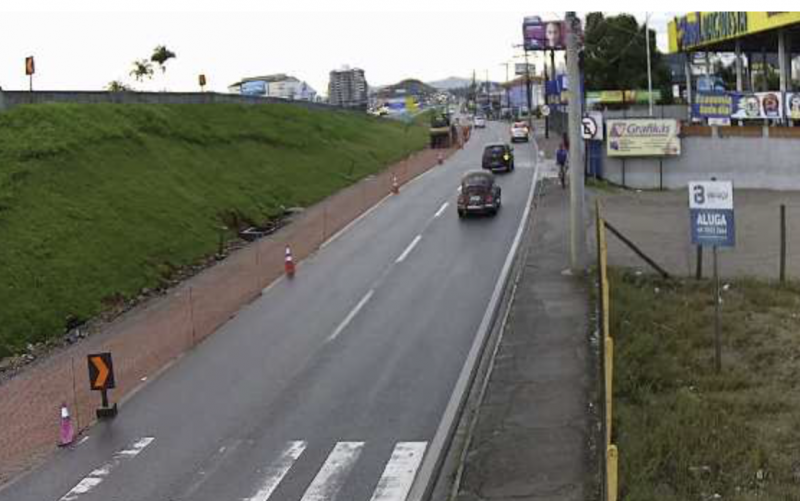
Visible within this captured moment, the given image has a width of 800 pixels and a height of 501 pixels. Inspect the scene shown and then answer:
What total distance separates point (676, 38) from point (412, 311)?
5707cm

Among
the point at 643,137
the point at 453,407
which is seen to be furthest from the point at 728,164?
the point at 453,407

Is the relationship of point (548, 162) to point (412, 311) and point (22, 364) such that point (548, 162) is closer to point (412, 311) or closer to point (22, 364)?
→ point (412, 311)

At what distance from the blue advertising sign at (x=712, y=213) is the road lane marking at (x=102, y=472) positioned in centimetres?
1050

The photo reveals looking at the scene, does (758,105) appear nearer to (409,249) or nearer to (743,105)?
(743,105)

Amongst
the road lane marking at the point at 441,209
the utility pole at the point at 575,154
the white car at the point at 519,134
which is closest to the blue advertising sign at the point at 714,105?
the road lane marking at the point at 441,209

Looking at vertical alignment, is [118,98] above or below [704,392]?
above

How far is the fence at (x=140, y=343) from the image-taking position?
53.6 ft

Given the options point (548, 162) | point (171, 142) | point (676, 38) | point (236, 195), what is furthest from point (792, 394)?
point (676, 38)

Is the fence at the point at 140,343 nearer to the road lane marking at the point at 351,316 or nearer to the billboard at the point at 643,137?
the road lane marking at the point at 351,316

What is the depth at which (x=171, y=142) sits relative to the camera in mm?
41031

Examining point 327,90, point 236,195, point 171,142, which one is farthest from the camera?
point 327,90

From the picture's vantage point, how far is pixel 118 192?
1238 inches

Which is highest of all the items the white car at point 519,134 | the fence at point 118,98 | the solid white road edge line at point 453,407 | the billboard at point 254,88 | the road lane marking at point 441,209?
the billboard at point 254,88

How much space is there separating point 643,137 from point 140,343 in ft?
93.5
